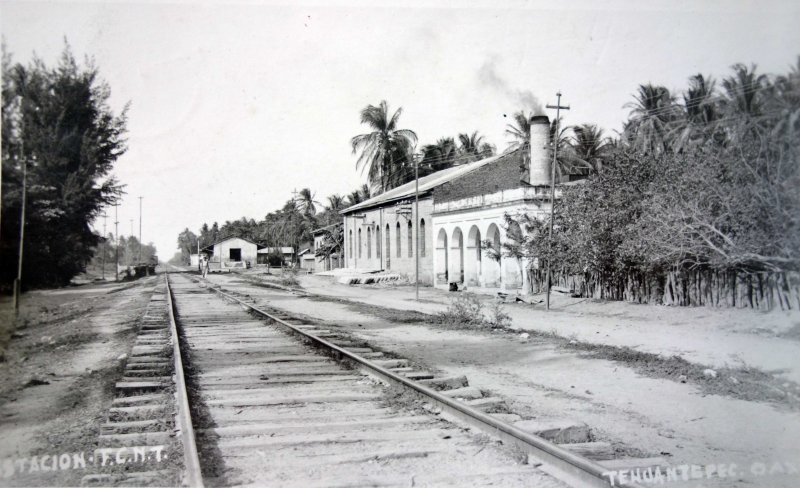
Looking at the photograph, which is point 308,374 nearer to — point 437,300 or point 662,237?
point 662,237

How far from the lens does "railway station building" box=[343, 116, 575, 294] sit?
25734 millimetres

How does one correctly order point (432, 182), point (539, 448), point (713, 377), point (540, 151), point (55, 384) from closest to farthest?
point (539, 448) → point (713, 377) → point (55, 384) → point (540, 151) → point (432, 182)

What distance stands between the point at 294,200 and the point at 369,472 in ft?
255

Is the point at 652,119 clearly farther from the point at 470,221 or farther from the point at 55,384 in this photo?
the point at 55,384

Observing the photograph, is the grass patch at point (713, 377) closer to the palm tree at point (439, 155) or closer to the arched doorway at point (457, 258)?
the arched doorway at point (457, 258)

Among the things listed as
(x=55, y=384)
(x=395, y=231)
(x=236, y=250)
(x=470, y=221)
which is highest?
(x=236, y=250)

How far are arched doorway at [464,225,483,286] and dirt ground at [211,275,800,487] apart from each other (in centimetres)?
1047

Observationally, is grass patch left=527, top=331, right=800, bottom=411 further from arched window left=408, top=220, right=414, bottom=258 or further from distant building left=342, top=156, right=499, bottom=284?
arched window left=408, top=220, right=414, bottom=258

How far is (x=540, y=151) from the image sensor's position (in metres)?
27.2

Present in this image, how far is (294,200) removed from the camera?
3179 inches

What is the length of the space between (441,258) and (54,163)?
23079 millimetres

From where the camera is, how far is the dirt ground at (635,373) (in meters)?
5.54

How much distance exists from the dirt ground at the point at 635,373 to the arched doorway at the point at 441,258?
13736 millimetres

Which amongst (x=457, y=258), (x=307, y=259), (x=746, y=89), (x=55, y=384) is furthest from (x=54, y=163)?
(x=307, y=259)
